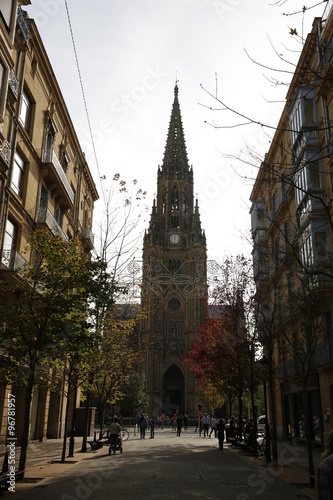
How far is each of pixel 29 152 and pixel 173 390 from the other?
193 ft

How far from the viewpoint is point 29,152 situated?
70.6 feet

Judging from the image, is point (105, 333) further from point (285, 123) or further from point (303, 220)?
point (285, 123)

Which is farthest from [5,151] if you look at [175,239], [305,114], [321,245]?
[175,239]

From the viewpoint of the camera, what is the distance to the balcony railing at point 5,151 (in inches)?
667

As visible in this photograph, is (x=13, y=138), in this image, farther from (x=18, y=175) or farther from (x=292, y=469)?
(x=292, y=469)

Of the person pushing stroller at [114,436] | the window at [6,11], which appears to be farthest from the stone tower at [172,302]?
the window at [6,11]

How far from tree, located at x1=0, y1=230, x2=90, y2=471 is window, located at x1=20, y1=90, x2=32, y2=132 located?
28.6 ft

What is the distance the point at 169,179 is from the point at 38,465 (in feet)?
247

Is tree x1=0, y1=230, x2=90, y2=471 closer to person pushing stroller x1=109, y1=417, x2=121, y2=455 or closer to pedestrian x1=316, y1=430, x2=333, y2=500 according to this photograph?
person pushing stroller x1=109, y1=417, x2=121, y2=455

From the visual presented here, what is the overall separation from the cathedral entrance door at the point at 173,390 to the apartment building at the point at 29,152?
46.6m

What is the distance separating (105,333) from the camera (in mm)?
20109

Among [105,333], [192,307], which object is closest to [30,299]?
[105,333]

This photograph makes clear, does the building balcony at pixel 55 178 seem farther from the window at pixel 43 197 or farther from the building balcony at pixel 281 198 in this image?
the building balcony at pixel 281 198

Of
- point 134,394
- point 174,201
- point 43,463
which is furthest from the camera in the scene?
point 174,201
